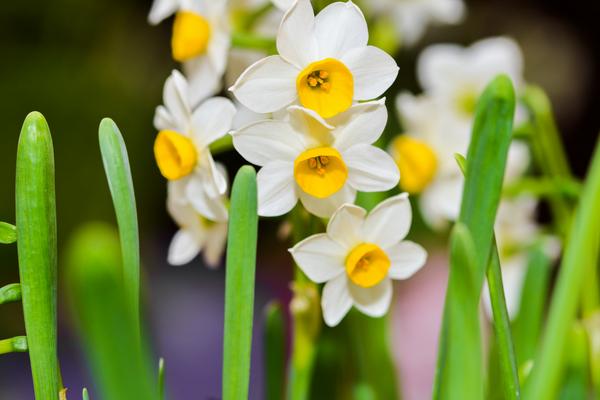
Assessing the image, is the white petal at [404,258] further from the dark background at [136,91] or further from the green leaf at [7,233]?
the dark background at [136,91]

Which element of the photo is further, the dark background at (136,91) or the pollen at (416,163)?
the dark background at (136,91)

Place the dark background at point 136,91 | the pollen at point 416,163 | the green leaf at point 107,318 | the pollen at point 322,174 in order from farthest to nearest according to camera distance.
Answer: the dark background at point 136,91 → the pollen at point 416,163 → the pollen at point 322,174 → the green leaf at point 107,318

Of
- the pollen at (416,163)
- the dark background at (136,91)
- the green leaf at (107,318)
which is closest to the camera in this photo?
the green leaf at (107,318)

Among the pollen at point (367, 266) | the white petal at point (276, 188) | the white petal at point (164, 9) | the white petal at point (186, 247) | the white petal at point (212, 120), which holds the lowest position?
the pollen at point (367, 266)

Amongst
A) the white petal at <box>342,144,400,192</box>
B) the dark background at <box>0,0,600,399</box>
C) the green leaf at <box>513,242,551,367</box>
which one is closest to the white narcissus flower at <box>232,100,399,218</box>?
the white petal at <box>342,144,400,192</box>

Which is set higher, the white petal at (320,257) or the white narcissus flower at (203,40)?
the white narcissus flower at (203,40)

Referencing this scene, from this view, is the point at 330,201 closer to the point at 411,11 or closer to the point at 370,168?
the point at 370,168

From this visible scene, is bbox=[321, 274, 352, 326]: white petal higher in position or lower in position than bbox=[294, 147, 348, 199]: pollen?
lower

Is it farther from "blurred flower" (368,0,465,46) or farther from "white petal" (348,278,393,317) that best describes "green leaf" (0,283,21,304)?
"blurred flower" (368,0,465,46)

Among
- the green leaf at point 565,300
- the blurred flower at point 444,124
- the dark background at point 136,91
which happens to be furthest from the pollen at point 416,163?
the dark background at point 136,91
